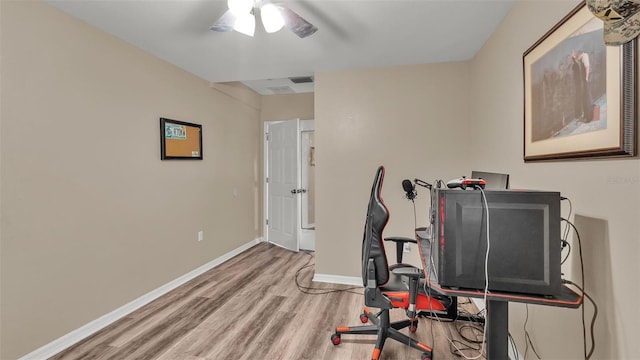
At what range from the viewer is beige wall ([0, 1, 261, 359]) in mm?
1768

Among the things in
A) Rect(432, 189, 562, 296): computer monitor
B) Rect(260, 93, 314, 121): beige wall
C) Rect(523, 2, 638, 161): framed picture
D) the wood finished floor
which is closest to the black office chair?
the wood finished floor

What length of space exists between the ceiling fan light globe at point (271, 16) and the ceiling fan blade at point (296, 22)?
3 centimetres

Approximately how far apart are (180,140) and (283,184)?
1840mm

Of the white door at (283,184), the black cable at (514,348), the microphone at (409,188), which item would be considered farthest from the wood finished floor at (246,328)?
the white door at (283,184)

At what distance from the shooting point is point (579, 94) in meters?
1.19

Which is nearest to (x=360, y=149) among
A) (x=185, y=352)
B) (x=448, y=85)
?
(x=448, y=85)

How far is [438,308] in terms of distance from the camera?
1715 millimetres

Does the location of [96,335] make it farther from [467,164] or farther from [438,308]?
[467,164]

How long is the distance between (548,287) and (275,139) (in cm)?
417

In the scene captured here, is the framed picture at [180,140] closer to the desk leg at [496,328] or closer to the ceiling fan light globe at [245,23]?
the ceiling fan light globe at [245,23]

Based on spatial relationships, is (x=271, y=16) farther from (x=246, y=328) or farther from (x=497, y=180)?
(x=246, y=328)

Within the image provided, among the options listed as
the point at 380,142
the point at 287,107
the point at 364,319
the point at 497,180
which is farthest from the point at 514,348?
the point at 287,107

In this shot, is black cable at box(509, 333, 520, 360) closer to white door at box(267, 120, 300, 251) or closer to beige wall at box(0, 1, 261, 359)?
white door at box(267, 120, 300, 251)

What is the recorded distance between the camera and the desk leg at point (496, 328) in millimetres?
1162
